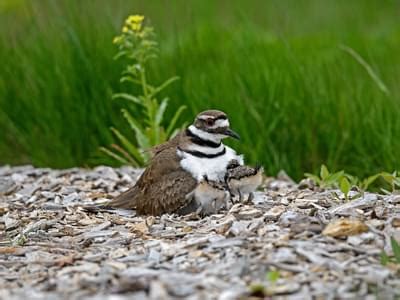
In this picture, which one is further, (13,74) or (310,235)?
(13,74)

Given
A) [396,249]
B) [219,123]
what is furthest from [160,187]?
[396,249]

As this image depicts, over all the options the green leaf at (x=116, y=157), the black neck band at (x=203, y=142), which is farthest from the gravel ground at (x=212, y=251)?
the green leaf at (x=116, y=157)

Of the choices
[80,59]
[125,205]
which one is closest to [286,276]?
[125,205]

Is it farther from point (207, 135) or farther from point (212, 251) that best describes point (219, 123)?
point (212, 251)

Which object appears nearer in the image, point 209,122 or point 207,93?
point 209,122

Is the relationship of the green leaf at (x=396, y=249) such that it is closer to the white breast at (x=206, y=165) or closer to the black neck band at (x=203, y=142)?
the white breast at (x=206, y=165)

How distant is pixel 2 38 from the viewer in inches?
384

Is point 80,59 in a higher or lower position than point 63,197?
higher

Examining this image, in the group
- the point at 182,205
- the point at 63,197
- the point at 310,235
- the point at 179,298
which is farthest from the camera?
the point at 63,197

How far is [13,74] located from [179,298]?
553cm

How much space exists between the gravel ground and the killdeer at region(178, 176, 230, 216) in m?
0.11

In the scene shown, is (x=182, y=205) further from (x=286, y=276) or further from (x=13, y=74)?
(x=13, y=74)

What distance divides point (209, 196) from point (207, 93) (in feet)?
9.78

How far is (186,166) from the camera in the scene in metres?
6.31
